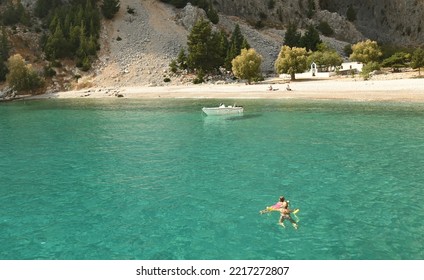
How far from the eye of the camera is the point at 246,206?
77.8 feet

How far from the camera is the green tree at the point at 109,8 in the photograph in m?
148

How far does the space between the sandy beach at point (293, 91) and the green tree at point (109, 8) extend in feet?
141

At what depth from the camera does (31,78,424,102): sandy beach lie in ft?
251

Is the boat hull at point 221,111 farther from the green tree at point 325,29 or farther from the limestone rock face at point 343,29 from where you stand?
the limestone rock face at point 343,29

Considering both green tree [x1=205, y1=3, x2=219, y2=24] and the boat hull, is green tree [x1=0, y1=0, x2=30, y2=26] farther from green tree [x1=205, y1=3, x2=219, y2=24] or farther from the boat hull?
the boat hull

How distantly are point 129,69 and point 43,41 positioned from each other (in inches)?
1321

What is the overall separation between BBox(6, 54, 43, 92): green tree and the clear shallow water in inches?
2670

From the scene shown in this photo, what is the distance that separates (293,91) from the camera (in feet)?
Answer: 294

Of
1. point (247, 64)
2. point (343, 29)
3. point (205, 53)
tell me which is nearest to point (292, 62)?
point (247, 64)

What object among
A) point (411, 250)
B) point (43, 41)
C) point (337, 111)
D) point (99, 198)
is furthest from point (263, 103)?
point (43, 41)

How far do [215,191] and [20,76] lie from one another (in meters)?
104

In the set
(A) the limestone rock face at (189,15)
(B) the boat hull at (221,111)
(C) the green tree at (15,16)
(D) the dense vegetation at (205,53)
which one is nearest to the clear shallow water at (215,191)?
(B) the boat hull at (221,111)

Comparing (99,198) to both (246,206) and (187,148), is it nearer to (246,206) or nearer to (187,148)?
(246,206)
